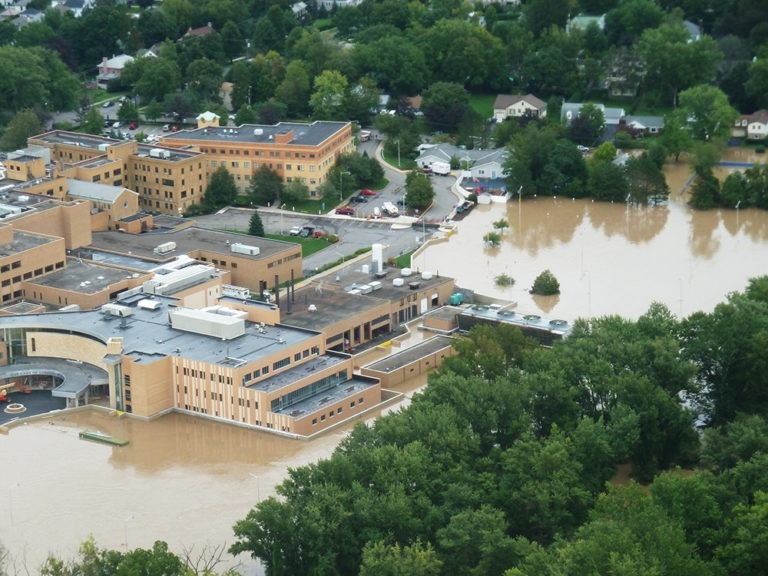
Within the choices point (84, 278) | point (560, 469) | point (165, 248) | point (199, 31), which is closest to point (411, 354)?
point (165, 248)

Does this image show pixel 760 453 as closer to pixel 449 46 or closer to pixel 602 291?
pixel 602 291

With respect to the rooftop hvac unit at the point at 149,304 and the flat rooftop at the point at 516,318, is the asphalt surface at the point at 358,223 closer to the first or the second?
the flat rooftop at the point at 516,318

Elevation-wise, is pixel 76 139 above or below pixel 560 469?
above

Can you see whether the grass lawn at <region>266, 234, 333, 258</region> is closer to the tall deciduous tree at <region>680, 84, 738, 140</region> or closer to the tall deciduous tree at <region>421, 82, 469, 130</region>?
the tall deciduous tree at <region>421, 82, 469, 130</region>

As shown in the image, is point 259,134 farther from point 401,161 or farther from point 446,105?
point 446,105

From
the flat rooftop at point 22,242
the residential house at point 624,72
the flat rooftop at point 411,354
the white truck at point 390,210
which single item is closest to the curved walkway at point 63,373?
the flat rooftop at point 22,242

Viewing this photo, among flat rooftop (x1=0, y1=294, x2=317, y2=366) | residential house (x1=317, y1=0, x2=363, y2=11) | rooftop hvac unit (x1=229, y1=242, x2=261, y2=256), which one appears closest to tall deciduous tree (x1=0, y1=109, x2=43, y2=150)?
rooftop hvac unit (x1=229, y1=242, x2=261, y2=256)
